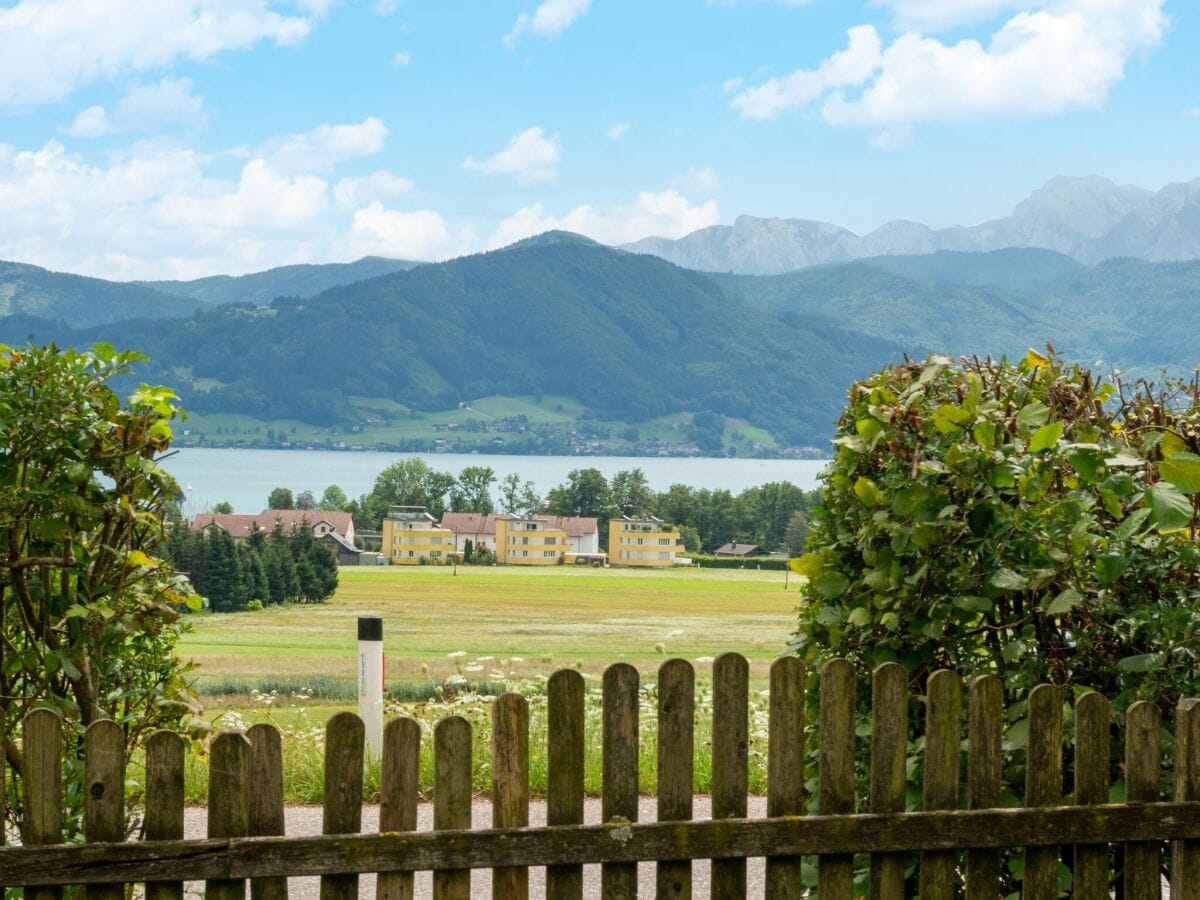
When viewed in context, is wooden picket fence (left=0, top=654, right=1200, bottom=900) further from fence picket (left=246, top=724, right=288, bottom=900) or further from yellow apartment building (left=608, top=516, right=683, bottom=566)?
yellow apartment building (left=608, top=516, right=683, bottom=566)

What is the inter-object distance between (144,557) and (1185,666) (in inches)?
104

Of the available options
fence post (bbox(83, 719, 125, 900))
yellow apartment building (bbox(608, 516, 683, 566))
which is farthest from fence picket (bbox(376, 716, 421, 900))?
yellow apartment building (bbox(608, 516, 683, 566))

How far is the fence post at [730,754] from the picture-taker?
2.91 metres

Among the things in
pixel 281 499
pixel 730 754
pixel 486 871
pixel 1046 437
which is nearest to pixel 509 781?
pixel 730 754

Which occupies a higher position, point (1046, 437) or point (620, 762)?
point (1046, 437)

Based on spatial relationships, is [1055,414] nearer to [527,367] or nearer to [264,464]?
[264,464]

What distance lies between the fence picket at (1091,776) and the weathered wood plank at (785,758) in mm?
675

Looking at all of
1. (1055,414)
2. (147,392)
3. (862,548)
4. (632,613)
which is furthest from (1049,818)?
(632,613)

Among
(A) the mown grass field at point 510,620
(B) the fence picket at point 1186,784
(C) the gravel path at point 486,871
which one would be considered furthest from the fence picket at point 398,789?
(A) the mown grass field at point 510,620

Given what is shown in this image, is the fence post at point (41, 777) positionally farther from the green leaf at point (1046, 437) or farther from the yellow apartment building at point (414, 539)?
the yellow apartment building at point (414, 539)

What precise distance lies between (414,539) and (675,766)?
145 ft

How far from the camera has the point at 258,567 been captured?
29969 millimetres

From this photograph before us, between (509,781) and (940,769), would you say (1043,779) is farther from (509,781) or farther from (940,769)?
(509,781)


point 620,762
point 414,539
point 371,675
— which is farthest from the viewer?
point 414,539
